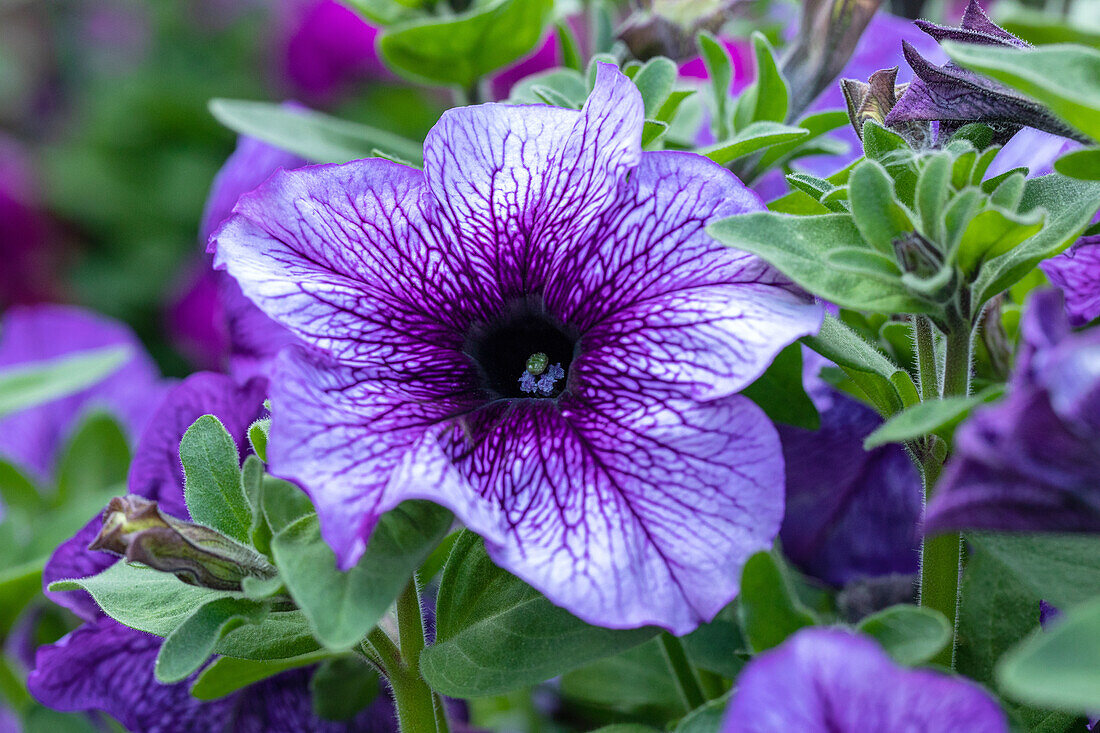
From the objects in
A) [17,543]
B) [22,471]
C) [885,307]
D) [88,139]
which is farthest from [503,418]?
[88,139]

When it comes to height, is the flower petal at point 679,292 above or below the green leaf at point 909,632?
above

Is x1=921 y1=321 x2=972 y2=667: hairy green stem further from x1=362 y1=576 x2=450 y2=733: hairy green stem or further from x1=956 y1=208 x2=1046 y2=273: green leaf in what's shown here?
x1=362 y1=576 x2=450 y2=733: hairy green stem

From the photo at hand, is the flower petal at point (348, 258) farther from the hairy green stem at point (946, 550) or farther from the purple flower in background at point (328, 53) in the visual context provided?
the purple flower in background at point (328, 53)

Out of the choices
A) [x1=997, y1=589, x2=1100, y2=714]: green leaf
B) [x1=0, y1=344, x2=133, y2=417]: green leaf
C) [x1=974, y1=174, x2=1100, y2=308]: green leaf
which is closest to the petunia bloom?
[x1=974, y1=174, x2=1100, y2=308]: green leaf

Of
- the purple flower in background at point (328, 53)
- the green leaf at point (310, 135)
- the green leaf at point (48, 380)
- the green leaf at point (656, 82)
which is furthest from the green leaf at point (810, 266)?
the purple flower in background at point (328, 53)

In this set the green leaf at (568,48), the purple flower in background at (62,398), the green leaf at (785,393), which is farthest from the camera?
the purple flower in background at (62,398)

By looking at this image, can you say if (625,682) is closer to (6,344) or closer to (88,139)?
(6,344)
